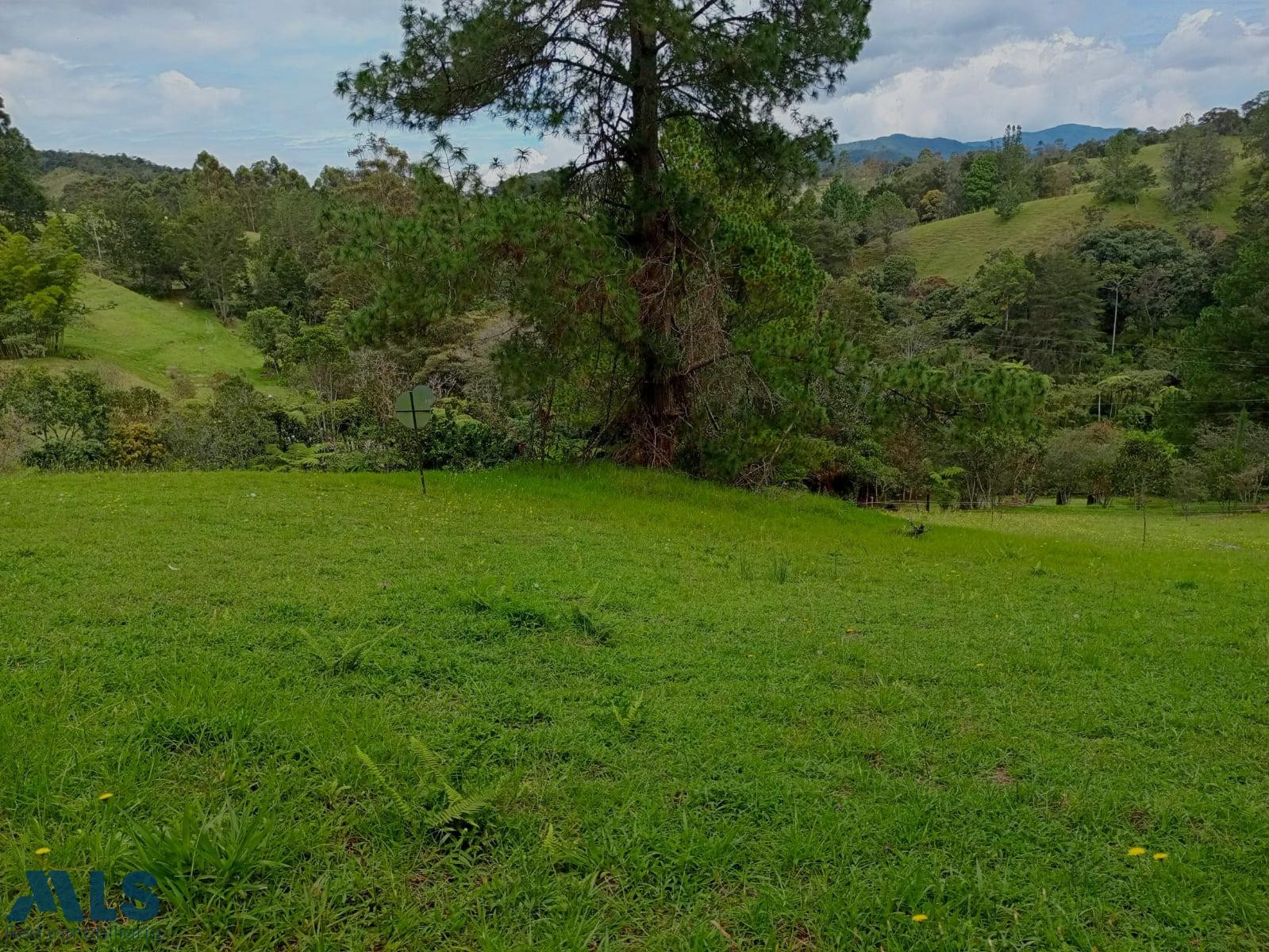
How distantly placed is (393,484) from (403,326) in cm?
217

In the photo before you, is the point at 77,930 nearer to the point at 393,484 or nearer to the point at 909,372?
the point at 393,484

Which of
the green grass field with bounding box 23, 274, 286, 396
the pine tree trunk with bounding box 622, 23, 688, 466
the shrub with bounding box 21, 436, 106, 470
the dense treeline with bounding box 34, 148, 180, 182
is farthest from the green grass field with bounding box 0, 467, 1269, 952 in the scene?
the dense treeline with bounding box 34, 148, 180, 182

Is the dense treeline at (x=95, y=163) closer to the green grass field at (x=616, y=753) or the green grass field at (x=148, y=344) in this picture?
the green grass field at (x=148, y=344)

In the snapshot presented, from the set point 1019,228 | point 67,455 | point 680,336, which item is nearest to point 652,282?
point 680,336

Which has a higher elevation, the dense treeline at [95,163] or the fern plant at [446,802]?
the dense treeline at [95,163]

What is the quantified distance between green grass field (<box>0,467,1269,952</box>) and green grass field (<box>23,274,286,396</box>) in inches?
1188

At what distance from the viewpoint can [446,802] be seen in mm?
2416

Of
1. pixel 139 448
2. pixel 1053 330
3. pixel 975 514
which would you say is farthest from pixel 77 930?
pixel 1053 330

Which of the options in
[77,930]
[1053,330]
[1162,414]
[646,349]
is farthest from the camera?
[1053,330]

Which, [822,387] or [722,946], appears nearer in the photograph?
[722,946]

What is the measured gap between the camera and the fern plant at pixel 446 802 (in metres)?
2.31

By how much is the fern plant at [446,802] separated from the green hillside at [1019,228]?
195 feet

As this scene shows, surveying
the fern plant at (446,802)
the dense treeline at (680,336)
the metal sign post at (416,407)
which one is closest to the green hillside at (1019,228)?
the dense treeline at (680,336)

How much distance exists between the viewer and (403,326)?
9867mm
